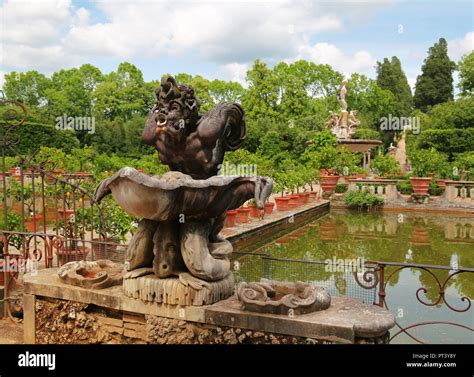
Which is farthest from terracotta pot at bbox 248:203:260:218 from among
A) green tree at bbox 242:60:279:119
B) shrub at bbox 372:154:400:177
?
green tree at bbox 242:60:279:119

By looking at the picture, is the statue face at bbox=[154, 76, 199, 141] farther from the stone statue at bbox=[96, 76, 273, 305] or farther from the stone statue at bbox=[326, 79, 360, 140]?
the stone statue at bbox=[326, 79, 360, 140]

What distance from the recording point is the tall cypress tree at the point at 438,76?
4566 centimetres

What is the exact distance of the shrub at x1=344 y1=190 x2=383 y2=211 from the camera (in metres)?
19.7

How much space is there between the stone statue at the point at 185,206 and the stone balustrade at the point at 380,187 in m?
17.5

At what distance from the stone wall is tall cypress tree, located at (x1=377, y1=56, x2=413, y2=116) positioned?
49.8m

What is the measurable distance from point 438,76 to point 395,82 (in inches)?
217

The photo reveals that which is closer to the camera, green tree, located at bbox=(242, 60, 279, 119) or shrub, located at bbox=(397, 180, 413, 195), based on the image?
shrub, located at bbox=(397, 180, 413, 195)

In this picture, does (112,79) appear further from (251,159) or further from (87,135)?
(251,159)

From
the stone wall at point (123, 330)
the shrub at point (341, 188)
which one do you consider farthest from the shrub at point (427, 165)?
the stone wall at point (123, 330)

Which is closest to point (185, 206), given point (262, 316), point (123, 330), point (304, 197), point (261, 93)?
point (262, 316)
